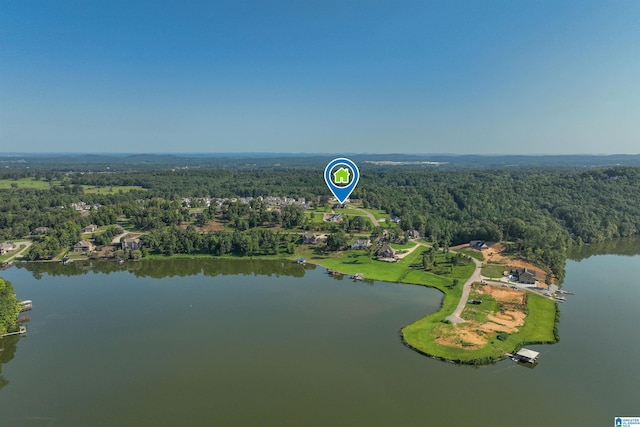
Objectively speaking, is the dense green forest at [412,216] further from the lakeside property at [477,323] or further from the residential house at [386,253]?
the lakeside property at [477,323]

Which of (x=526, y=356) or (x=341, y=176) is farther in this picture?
(x=341, y=176)

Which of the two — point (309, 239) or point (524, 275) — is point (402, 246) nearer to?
point (309, 239)

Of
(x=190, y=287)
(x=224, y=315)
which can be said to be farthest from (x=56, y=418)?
(x=190, y=287)

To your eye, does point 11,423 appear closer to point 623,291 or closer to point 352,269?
point 352,269

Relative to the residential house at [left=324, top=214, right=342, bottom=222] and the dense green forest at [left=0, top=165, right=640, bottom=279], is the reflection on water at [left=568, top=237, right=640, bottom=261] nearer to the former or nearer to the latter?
the dense green forest at [left=0, top=165, right=640, bottom=279]

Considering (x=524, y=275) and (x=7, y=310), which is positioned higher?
(x=524, y=275)

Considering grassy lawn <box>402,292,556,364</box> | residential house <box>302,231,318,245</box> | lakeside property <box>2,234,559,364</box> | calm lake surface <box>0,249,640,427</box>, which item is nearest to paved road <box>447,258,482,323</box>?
lakeside property <box>2,234,559,364</box>

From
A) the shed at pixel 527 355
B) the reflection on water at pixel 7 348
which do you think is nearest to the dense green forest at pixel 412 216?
the shed at pixel 527 355

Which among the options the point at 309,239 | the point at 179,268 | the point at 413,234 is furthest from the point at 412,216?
the point at 179,268
